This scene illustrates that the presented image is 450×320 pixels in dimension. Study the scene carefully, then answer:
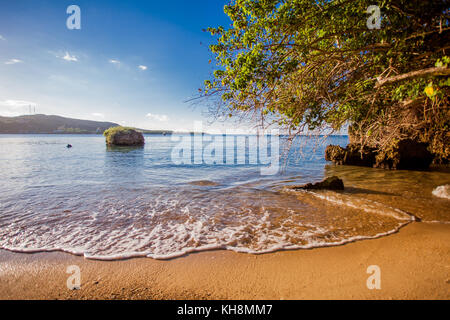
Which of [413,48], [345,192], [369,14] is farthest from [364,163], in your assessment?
[369,14]

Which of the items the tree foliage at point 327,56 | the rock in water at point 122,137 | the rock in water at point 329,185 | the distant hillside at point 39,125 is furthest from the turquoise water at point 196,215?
the distant hillside at point 39,125

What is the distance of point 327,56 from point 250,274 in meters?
5.69

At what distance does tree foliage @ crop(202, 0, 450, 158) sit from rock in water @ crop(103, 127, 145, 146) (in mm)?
40568

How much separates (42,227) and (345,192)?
10.9m

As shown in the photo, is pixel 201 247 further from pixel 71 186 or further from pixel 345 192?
pixel 71 186

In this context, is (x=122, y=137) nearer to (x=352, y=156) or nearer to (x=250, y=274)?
(x=352, y=156)

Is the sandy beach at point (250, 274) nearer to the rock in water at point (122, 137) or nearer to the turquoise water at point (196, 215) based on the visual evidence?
the turquoise water at point (196, 215)

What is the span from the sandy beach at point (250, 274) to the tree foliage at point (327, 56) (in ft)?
9.36

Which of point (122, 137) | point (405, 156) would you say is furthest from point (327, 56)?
point (122, 137)

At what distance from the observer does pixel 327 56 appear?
211 inches

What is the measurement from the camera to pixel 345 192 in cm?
880

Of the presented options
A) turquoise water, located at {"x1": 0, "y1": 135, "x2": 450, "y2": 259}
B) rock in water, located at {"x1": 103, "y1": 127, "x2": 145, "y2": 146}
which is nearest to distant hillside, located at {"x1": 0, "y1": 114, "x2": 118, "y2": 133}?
rock in water, located at {"x1": 103, "y1": 127, "x2": 145, "y2": 146}

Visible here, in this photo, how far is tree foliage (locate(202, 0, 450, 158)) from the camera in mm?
4156

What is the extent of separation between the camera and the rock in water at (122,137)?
132 feet
